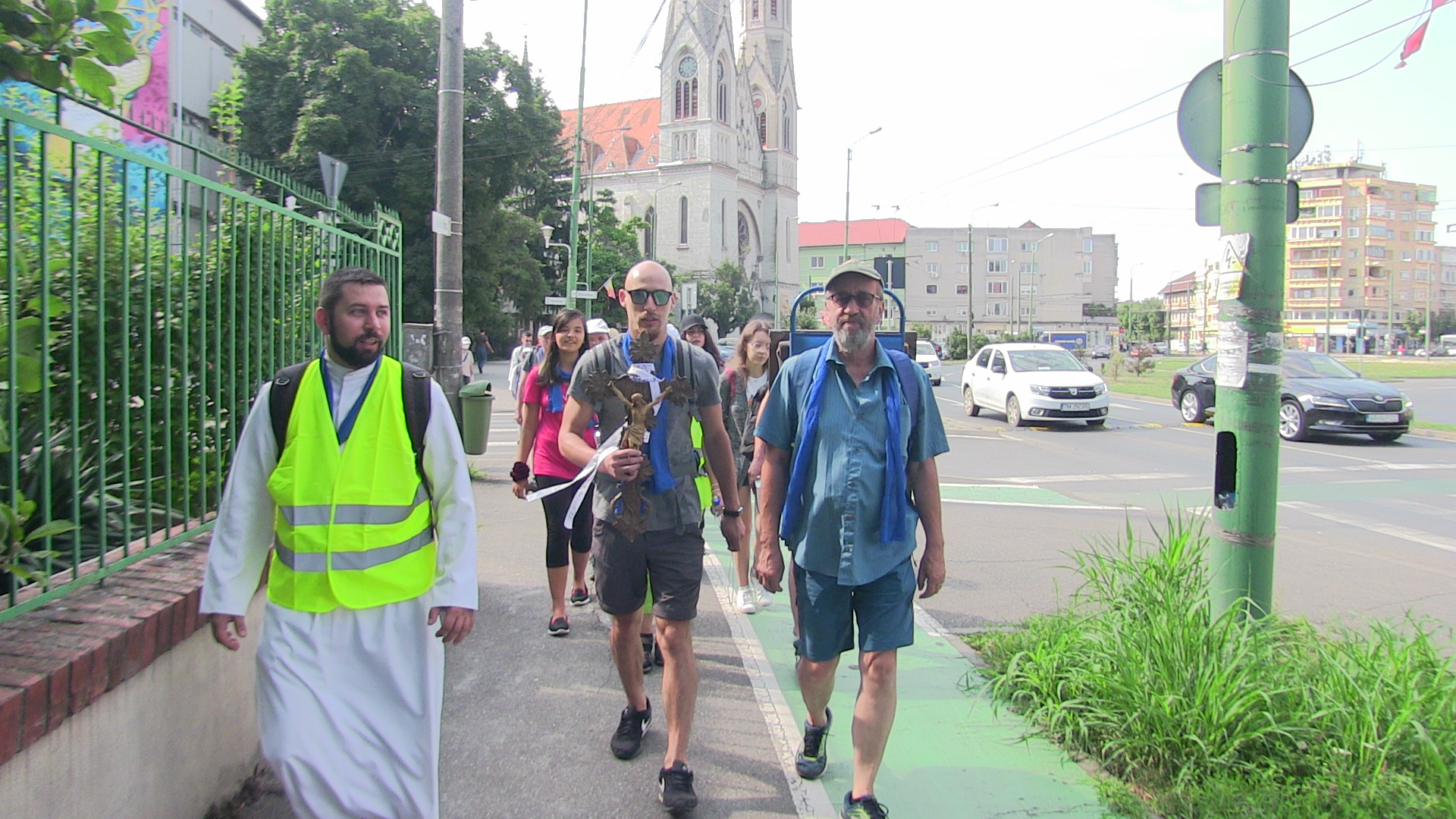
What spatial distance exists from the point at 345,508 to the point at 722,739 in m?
2.00

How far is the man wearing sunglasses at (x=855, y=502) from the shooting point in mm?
3400

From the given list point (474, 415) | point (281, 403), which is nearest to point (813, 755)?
point (281, 403)

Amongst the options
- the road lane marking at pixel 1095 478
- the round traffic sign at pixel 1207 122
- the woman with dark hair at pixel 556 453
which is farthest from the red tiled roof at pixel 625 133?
the round traffic sign at pixel 1207 122

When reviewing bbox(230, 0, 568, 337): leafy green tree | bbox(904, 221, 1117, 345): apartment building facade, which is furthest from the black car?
bbox(904, 221, 1117, 345): apartment building facade

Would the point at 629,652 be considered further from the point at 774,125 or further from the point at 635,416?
the point at 774,125

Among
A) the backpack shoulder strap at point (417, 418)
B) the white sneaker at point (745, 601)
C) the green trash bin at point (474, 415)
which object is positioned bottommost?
the white sneaker at point (745, 601)

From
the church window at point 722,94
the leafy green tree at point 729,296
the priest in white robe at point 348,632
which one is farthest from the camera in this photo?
the church window at point 722,94

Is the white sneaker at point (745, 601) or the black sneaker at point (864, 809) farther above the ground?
the white sneaker at point (745, 601)

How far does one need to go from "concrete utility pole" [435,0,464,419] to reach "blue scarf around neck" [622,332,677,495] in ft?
19.4

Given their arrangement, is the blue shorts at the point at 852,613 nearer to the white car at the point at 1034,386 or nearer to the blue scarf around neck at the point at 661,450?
the blue scarf around neck at the point at 661,450

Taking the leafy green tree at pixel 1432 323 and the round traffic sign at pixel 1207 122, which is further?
the leafy green tree at pixel 1432 323

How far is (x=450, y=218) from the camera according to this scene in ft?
31.0

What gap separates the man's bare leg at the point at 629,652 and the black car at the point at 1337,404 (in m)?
14.5

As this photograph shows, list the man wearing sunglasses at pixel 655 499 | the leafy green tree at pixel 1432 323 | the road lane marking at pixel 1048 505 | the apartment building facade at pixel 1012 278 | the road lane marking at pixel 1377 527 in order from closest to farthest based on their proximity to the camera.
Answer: the man wearing sunglasses at pixel 655 499
the road lane marking at pixel 1377 527
the road lane marking at pixel 1048 505
the leafy green tree at pixel 1432 323
the apartment building facade at pixel 1012 278
